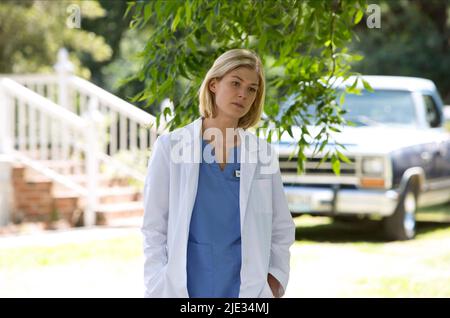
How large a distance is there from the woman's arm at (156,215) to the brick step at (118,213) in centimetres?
855

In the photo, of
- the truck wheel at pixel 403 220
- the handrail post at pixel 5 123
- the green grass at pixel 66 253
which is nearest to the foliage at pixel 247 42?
the green grass at pixel 66 253

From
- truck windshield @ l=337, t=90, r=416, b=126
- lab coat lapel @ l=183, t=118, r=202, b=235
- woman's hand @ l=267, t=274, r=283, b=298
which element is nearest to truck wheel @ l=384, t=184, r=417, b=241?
truck windshield @ l=337, t=90, r=416, b=126

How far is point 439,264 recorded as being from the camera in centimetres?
1027

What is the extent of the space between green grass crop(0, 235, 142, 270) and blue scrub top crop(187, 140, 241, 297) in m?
6.30

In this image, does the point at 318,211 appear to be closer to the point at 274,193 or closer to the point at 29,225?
the point at 29,225

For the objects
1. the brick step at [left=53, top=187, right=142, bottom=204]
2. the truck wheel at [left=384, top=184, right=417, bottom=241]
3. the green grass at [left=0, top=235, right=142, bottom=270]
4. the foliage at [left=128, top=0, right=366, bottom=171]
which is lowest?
the green grass at [left=0, top=235, right=142, bottom=270]

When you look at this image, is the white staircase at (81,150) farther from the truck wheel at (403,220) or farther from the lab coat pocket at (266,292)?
the lab coat pocket at (266,292)

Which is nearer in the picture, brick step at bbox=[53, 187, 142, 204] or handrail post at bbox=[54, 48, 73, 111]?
brick step at bbox=[53, 187, 142, 204]

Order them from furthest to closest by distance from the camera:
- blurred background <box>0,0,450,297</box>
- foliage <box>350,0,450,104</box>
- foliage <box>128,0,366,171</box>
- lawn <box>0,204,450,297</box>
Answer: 1. foliage <box>350,0,450,104</box>
2. blurred background <box>0,0,450,297</box>
3. lawn <box>0,204,450,297</box>
4. foliage <box>128,0,366,171</box>

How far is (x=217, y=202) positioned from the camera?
3461mm

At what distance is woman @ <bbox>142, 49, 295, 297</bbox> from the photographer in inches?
135

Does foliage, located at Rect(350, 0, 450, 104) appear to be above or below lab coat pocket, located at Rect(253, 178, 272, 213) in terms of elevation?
above

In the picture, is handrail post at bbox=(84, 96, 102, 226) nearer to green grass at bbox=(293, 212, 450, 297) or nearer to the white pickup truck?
the white pickup truck
